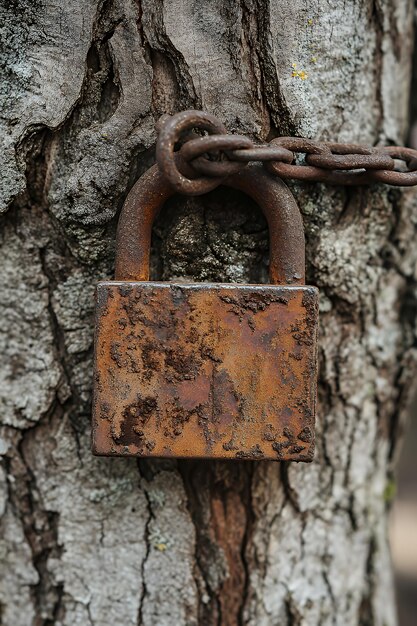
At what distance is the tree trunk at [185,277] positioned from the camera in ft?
3.32

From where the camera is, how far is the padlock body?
967 millimetres

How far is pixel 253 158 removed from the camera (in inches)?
35.1

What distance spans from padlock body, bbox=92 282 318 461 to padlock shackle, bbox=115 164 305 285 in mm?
47

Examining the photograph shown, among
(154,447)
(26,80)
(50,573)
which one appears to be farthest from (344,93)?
(50,573)

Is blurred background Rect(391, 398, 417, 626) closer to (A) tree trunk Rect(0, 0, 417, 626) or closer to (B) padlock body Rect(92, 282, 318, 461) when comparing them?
(A) tree trunk Rect(0, 0, 417, 626)

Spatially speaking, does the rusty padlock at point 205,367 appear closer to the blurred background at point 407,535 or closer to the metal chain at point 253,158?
the metal chain at point 253,158

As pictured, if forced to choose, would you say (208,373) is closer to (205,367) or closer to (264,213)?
(205,367)

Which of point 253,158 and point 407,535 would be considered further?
point 407,535

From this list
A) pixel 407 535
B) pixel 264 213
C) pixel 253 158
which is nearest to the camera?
pixel 253 158

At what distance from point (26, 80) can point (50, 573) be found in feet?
2.71

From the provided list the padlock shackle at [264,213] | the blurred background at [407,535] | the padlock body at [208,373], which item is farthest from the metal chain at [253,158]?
the blurred background at [407,535]

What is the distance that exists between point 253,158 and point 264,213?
0.13 meters

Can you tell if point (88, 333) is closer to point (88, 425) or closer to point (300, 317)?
point (88, 425)

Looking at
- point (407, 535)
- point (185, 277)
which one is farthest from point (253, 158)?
point (407, 535)
